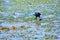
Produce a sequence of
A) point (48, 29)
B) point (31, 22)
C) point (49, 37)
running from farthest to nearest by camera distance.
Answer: point (31, 22) < point (48, 29) < point (49, 37)

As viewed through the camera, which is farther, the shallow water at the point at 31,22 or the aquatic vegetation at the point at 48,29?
the aquatic vegetation at the point at 48,29

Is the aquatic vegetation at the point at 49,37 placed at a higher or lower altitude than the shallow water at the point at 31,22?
lower

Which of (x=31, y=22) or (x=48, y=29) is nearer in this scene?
(x=48, y=29)

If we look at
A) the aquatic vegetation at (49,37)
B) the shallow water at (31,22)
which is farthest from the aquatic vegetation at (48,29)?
the aquatic vegetation at (49,37)

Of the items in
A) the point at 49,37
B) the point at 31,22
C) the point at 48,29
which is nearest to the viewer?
the point at 49,37

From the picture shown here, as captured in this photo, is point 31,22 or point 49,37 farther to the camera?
point 31,22

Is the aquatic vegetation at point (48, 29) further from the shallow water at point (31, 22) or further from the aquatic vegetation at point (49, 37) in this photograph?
the aquatic vegetation at point (49, 37)

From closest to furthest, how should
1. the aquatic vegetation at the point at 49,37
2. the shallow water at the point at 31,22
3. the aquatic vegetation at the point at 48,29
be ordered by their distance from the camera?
the aquatic vegetation at the point at 49,37 → the shallow water at the point at 31,22 → the aquatic vegetation at the point at 48,29

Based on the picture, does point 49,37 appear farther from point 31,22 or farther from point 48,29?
point 31,22

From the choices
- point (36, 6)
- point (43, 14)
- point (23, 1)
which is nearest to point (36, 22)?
point (43, 14)

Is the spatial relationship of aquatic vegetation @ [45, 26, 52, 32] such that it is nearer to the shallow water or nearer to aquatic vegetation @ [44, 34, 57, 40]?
the shallow water

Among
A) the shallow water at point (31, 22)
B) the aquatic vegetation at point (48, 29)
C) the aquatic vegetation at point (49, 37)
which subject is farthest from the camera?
the aquatic vegetation at point (48, 29)

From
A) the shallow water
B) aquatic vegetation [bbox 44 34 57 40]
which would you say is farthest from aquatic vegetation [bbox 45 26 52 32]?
aquatic vegetation [bbox 44 34 57 40]

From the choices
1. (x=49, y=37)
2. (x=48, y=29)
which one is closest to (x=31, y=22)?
(x=48, y=29)
